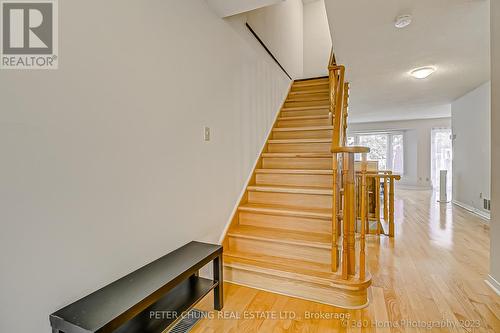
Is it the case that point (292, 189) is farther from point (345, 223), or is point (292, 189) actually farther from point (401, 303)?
point (401, 303)

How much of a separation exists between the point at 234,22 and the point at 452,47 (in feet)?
8.11

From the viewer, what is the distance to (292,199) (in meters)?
2.51

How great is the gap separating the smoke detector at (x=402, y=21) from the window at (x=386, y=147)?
22.3 ft

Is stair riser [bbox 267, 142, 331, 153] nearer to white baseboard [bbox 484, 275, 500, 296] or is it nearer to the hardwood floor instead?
the hardwood floor

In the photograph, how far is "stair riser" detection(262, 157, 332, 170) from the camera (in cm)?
281

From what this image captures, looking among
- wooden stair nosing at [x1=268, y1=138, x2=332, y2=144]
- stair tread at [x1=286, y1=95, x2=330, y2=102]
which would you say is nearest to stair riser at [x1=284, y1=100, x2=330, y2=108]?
stair tread at [x1=286, y1=95, x2=330, y2=102]

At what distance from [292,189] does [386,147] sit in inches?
309

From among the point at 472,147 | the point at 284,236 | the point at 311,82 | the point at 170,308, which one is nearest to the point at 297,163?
the point at 284,236

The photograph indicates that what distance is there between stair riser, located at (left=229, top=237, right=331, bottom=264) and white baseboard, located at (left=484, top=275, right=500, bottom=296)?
3.98ft

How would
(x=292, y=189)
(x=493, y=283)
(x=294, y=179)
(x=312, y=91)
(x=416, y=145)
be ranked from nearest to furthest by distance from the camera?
1. (x=493, y=283)
2. (x=292, y=189)
3. (x=294, y=179)
4. (x=312, y=91)
5. (x=416, y=145)

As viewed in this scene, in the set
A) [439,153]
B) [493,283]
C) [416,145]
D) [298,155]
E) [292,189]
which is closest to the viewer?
[493,283]

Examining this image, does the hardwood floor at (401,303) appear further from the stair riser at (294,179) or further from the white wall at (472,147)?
the white wall at (472,147)

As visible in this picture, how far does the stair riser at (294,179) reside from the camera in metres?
2.61

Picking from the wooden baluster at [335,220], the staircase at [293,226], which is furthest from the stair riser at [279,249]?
the wooden baluster at [335,220]
